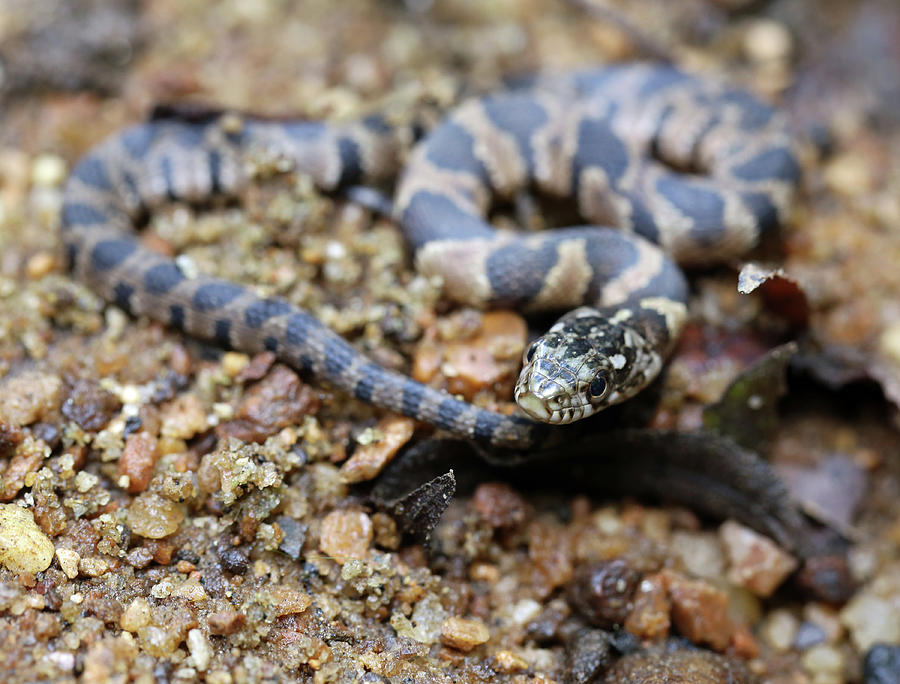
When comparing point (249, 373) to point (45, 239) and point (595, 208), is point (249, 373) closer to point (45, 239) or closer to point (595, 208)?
point (45, 239)

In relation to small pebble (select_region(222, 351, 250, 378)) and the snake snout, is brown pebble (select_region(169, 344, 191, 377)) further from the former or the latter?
the snake snout

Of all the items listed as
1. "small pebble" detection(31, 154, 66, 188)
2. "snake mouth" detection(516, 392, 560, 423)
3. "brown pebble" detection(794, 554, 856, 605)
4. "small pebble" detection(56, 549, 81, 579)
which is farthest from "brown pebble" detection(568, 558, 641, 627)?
"small pebble" detection(31, 154, 66, 188)

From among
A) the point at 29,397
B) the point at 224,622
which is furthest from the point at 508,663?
the point at 29,397

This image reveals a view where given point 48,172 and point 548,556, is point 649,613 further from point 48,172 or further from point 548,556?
point 48,172

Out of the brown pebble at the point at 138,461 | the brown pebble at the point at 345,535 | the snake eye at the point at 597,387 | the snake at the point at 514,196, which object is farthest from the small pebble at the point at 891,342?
the brown pebble at the point at 138,461

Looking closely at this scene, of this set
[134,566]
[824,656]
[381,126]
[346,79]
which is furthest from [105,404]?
[824,656]

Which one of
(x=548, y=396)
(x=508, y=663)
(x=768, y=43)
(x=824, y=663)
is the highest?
(x=768, y=43)

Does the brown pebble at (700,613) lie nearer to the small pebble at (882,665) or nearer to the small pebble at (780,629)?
the small pebble at (780,629)
